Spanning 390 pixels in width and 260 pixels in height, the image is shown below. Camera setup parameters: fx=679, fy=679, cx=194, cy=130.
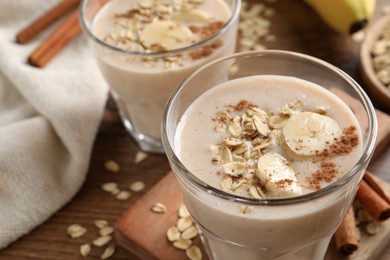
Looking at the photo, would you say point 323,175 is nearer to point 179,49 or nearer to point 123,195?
point 179,49

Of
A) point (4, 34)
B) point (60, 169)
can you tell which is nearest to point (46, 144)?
point (60, 169)

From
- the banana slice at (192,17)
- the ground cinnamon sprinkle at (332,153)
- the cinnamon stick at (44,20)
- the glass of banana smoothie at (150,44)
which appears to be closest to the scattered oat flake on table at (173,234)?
the glass of banana smoothie at (150,44)

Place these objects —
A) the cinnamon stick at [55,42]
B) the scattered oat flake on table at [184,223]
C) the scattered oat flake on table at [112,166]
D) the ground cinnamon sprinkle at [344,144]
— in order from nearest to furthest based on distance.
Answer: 1. the ground cinnamon sprinkle at [344,144]
2. the scattered oat flake on table at [184,223]
3. the scattered oat flake on table at [112,166]
4. the cinnamon stick at [55,42]

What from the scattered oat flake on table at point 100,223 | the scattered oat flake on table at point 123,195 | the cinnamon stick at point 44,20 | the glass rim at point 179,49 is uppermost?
the glass rim at point 179,49

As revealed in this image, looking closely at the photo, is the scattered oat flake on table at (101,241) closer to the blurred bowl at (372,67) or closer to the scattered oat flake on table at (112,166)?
the scattered oat flake on table at (112,166)

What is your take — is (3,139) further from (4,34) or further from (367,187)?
(367,187)

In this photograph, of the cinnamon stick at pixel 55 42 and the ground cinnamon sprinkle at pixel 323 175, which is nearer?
the ground cinnamon sprinkle at pixel 323 175

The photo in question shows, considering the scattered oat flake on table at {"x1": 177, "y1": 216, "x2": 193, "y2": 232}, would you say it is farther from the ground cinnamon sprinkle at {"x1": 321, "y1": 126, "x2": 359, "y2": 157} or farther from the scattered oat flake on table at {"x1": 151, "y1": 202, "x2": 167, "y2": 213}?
the ground cinnamon sprinkle at {"x1": 321, "y1": 126, "x2": 359, "y2": 157}
